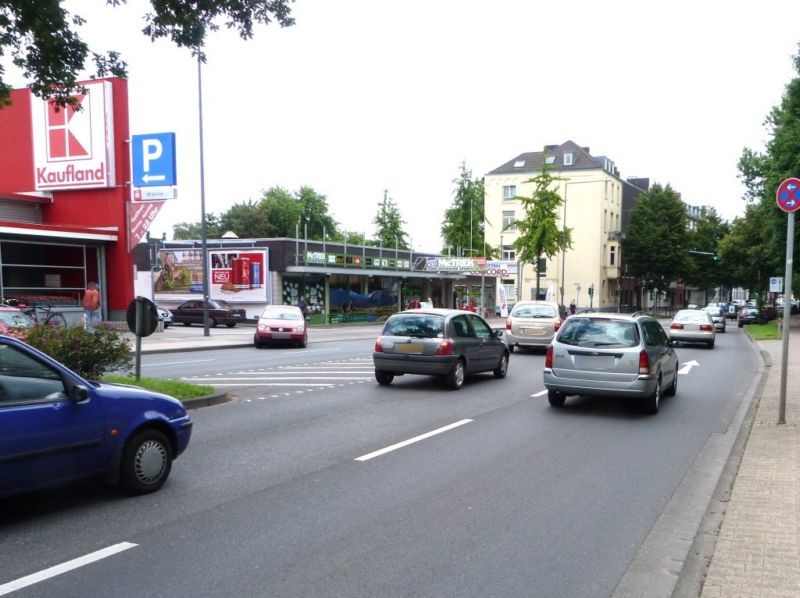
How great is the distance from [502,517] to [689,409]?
7.11m

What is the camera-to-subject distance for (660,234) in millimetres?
73312

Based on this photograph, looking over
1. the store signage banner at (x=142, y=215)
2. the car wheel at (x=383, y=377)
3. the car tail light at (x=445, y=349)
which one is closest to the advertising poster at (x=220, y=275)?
the store signage banner at (x=142, y=215)

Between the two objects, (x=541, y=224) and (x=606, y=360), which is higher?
(x=541, y=224)

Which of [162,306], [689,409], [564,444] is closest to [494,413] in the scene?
[564,444]

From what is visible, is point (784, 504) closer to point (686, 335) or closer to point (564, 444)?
point (564, 444)

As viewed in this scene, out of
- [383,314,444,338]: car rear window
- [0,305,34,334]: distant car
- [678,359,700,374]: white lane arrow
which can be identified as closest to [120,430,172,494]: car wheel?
[383,314,444,338]: car rear window

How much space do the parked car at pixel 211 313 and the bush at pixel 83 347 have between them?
93.1ft

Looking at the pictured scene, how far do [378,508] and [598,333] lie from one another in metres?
6.25

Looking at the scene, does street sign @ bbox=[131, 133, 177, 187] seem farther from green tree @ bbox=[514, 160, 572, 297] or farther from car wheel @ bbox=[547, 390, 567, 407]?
green tree @ bbox=[514, 160, 572, 297]

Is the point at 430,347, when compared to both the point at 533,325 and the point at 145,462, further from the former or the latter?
the point at 533,325

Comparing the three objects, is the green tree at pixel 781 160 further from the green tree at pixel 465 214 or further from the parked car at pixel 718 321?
the green tree at pixel 465 214

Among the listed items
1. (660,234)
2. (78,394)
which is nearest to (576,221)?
(660,234)

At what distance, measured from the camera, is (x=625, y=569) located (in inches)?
182

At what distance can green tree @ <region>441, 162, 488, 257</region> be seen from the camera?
7756cm
